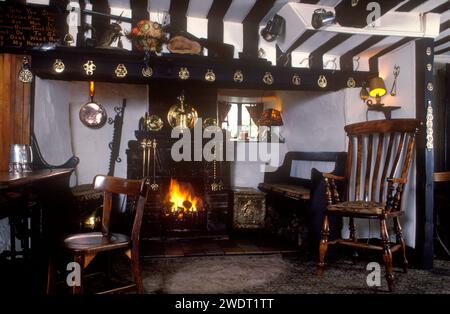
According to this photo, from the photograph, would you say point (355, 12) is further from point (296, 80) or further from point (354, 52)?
point (354, 52)

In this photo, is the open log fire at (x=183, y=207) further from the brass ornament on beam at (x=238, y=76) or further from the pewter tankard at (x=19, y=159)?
the pewter tankard at (x=19, y=159)

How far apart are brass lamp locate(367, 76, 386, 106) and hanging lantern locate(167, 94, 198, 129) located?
258 cm

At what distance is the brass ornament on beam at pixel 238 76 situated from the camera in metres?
4.49

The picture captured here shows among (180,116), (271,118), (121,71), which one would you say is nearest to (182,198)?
(180,116)

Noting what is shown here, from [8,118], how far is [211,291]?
9.69ft

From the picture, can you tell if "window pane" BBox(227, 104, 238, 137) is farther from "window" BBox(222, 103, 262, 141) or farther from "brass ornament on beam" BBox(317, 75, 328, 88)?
"brass ornament on beam" BBox(317, 75, 328, 88)

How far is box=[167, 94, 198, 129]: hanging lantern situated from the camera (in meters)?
5.57

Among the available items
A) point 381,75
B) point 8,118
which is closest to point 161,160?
point 8,118

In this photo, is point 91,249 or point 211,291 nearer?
point 91,249

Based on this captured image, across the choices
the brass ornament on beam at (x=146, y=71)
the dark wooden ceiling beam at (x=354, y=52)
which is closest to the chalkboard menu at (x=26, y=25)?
the brass ornament on beam at (x=146, y=71)

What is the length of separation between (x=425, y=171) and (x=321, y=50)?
6.99 feet

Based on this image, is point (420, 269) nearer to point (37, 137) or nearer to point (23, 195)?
point (23, 195)

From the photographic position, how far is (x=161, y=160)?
5402 millimetres

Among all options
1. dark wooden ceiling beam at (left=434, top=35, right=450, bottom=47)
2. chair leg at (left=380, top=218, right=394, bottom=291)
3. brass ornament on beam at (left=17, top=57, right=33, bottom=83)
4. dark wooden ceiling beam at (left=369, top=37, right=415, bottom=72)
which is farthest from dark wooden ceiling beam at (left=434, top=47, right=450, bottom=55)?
brass ornament on beam at (left=17, top=57, right=33, bottom=83)
